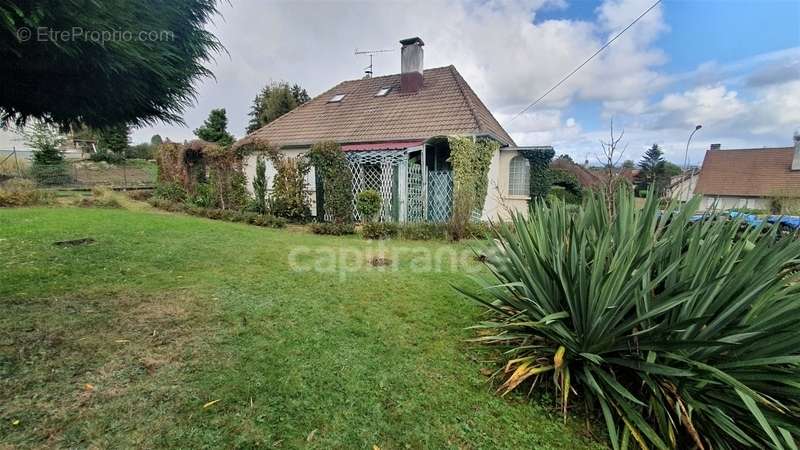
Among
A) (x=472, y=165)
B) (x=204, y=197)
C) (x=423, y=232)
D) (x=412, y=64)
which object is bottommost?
(x=423, y=232)

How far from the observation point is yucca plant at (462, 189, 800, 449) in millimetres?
2688

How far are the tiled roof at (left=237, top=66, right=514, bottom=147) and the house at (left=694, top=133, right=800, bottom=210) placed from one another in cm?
2917

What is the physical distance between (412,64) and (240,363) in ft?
63.6

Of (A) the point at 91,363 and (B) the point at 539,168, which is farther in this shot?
(B) the point at 539,168

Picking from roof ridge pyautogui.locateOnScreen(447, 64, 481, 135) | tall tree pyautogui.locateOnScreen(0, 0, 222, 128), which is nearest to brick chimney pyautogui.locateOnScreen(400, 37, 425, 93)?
roof ridge pyautogui.locateOnScreen(447, 64, 481, 135)

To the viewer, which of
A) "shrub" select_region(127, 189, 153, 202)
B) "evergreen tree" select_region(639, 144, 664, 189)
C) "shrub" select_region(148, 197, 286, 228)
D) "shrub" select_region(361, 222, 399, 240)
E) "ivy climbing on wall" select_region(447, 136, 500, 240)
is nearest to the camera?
"evergreen tree" select_region(639, 144, 664, 189)

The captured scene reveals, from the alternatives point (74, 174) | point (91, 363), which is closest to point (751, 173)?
point (91, 363)

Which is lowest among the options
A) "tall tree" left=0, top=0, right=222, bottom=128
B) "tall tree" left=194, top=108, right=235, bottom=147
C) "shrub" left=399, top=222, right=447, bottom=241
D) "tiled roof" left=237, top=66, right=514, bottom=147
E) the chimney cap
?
"shrub" left=399, top=222, right=447, bottom=241

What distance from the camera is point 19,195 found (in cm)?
1588

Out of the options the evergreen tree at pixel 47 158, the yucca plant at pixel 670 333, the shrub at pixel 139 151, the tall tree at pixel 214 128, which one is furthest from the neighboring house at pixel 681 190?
the shrub at pixel 139 151

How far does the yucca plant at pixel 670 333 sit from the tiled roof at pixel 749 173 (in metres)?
39.1

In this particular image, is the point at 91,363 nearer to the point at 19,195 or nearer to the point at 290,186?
the point at 290,186

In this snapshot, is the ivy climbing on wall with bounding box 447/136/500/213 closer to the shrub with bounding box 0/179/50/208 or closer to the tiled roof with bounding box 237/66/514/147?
the tiled roof with bounding box 237/66/514/147

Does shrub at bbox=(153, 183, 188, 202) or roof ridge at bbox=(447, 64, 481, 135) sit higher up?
roof ridge at bbox=(447, 64, 481, 135)
